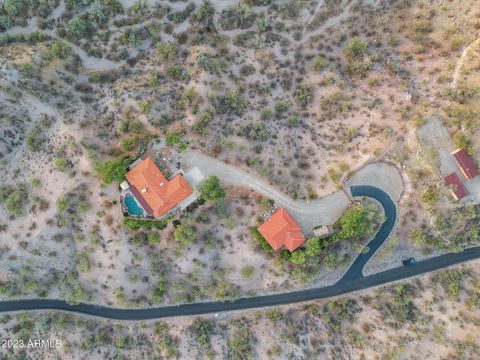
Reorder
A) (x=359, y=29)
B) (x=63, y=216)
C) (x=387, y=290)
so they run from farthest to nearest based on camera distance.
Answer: (x=359, y=29) → (x=387, y=290) → (x=63, y=216)

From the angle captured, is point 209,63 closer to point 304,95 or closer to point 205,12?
point 205,12

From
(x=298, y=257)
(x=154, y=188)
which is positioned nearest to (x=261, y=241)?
(x=298, y=257)

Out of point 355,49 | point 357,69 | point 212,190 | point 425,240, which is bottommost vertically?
point 425,240

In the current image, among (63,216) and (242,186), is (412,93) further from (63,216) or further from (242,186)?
(63,216)

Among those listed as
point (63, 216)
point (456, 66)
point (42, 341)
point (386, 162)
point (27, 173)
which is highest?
point (456, 66)

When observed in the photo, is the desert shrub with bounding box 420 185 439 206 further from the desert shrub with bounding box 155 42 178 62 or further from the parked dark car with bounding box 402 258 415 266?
the desert shrub with bounding box 155 42 178 62

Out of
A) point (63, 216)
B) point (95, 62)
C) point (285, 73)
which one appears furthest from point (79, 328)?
point (285, 73)

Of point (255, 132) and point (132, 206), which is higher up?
point (255, 132)
